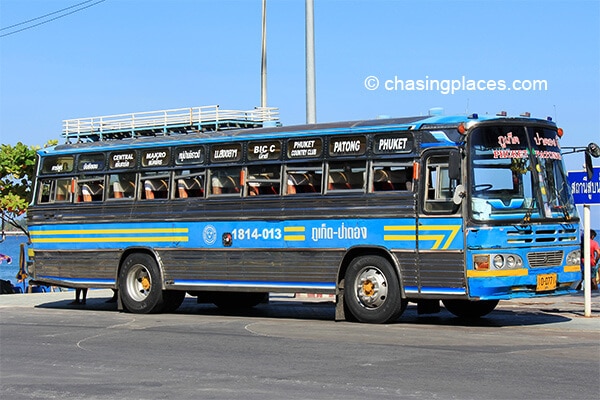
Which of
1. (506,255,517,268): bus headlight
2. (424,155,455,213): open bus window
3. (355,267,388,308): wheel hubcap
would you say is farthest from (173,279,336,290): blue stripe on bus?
(506,255,517,268): bus headlight

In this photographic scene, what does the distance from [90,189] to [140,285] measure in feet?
7.63

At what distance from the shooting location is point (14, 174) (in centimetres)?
3647

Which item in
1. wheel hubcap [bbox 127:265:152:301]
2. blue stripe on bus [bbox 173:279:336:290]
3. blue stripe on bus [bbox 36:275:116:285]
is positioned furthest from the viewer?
blue stripe on bus [bbox 36:275:116:285]

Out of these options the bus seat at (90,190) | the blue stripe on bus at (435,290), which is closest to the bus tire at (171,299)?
the bus seat at (90,190)

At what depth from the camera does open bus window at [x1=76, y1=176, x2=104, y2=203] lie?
71.4 ft

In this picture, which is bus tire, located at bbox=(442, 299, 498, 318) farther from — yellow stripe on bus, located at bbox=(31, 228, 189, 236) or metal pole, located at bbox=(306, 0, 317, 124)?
metal pole, located at bbox=(306, 0, 317, 124)

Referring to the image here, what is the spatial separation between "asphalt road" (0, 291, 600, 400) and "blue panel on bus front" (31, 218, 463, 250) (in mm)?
1271

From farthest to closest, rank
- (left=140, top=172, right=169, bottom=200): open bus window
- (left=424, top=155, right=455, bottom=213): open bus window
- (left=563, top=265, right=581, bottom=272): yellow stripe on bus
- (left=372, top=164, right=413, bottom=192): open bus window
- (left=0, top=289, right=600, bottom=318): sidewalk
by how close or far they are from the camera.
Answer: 1. (left=140, top=172, right=169, bottom=200): open bus window
2. (left=0, top=289, right=600, bottom=318): sidewalk
3. (left=372, top=164, right=413, bottom=192): open bus window
4. (left=563, top=265, right=581, bottom=272): yellow stripe on bus
5. (left=424, top=155, right=455, bottom=213): open bus window

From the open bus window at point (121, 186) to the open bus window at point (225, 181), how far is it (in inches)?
83.2

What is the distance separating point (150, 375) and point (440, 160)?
651 cm

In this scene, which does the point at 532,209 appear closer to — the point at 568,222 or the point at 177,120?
the point at 568,222

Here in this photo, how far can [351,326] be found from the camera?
16891 mm

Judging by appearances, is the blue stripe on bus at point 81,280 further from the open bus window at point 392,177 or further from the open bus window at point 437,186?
the open bus window at point 437,186

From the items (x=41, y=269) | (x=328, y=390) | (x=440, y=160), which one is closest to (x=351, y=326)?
(x=440, y=160)
